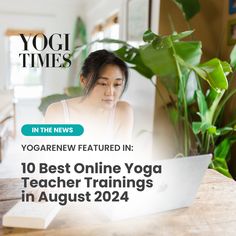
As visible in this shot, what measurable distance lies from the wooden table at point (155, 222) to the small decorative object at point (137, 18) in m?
0.74

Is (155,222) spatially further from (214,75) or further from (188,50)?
(188,50)

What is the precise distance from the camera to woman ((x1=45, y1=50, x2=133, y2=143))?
584 millimetres

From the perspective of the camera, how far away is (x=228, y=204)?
69 centimetres

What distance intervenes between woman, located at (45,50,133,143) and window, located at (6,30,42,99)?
0.24ft

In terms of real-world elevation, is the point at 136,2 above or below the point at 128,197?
above

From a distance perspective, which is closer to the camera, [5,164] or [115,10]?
[5,164]

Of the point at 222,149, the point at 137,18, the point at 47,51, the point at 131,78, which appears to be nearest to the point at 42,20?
the point at 47,51

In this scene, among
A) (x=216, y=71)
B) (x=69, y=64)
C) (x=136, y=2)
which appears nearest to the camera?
(x=69, y=64)

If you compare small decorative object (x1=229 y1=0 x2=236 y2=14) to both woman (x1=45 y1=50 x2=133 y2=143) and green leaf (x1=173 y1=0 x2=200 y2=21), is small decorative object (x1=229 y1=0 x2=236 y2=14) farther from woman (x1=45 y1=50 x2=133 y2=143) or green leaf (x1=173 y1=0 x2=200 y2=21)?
woman (x1=45 y1=50 x2=133 y2=143)

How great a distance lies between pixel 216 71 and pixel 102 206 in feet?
1.70

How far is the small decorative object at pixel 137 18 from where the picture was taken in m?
1.22

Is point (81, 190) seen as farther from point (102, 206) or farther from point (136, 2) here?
point (136, 2)

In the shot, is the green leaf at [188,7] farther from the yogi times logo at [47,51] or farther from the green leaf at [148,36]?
the yogi times logo at [47,51]

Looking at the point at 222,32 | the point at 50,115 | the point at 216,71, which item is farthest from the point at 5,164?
the point at 222,32
